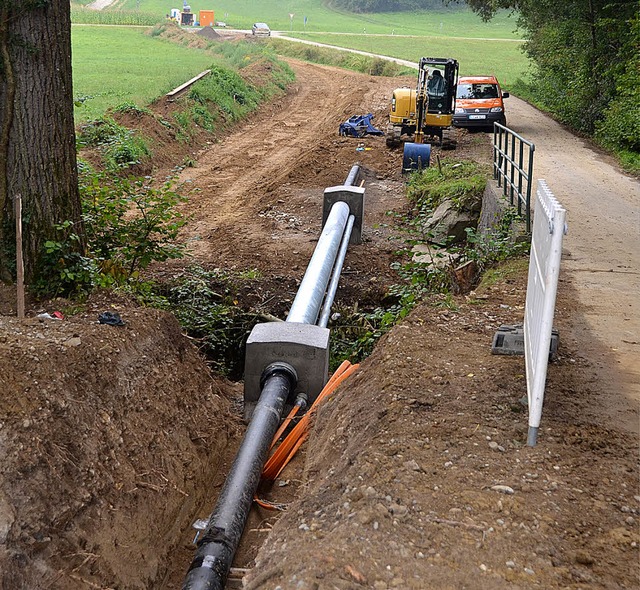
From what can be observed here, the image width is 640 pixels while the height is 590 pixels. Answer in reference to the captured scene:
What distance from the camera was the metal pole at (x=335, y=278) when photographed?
10.9 meters

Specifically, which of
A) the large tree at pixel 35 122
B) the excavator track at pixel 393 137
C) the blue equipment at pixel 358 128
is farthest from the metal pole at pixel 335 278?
the blue equipment at pixel 358 128

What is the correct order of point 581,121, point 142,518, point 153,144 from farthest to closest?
point 581,121 < point 153,144 < point 142,518

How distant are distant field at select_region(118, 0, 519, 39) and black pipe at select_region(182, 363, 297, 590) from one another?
250 feet

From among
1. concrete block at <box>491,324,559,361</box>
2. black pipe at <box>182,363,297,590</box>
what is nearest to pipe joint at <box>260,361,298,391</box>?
black pipe at <box>182,363,297,590</box>

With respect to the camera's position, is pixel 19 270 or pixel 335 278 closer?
pixel 19 270

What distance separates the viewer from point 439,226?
15336mm

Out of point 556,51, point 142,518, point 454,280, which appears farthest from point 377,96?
point 142,518

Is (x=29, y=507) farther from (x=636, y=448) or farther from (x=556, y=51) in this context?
(x=556, y=51)

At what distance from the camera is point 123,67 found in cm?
3597

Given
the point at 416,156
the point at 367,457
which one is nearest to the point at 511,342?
the point at 367,457

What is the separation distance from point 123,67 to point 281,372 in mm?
30182

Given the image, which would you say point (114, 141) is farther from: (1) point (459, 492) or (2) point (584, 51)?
(2) point (584, 51)

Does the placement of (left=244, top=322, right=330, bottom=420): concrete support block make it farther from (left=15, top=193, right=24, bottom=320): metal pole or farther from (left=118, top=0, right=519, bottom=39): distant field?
(left=118, top=0, right=519, bottom=39): distant field

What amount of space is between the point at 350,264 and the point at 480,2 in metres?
25.5
